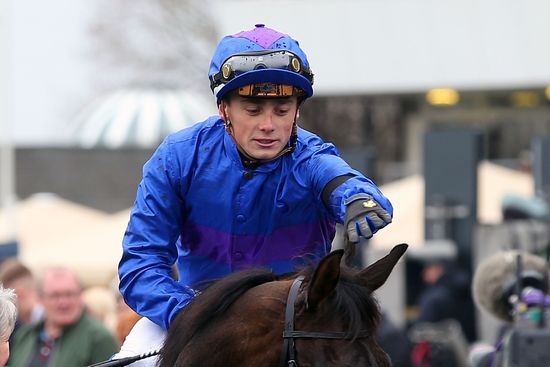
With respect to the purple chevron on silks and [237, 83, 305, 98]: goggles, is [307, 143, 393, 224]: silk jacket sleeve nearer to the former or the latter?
[237, 83, 305, 98]: goggles

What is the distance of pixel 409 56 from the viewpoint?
24906 mm

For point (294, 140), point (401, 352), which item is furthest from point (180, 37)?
point (294, 140)

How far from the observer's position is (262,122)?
4262 mm

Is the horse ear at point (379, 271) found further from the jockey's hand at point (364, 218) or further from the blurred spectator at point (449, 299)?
the blurred spectator at point (449, 299)

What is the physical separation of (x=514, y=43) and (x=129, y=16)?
2612cm

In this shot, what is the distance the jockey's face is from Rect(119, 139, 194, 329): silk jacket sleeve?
276mm

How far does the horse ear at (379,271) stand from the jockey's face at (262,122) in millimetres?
646

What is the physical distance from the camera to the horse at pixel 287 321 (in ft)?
12.0

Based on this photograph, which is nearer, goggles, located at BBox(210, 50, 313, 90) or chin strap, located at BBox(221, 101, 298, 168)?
goggles, located at BBox(210, 50, 313, 90)

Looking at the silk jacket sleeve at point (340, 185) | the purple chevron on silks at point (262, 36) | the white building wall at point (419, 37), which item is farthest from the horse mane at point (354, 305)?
the white building wall at point (419, 37)

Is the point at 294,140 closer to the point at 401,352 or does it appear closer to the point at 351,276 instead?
the point at 351,276

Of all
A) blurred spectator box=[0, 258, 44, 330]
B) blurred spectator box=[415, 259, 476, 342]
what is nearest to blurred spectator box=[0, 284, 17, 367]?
blurred spectator box=[0, 258, 44, 330]

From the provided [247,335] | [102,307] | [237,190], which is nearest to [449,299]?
[102,307]

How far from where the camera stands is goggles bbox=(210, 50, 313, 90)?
4.19m
